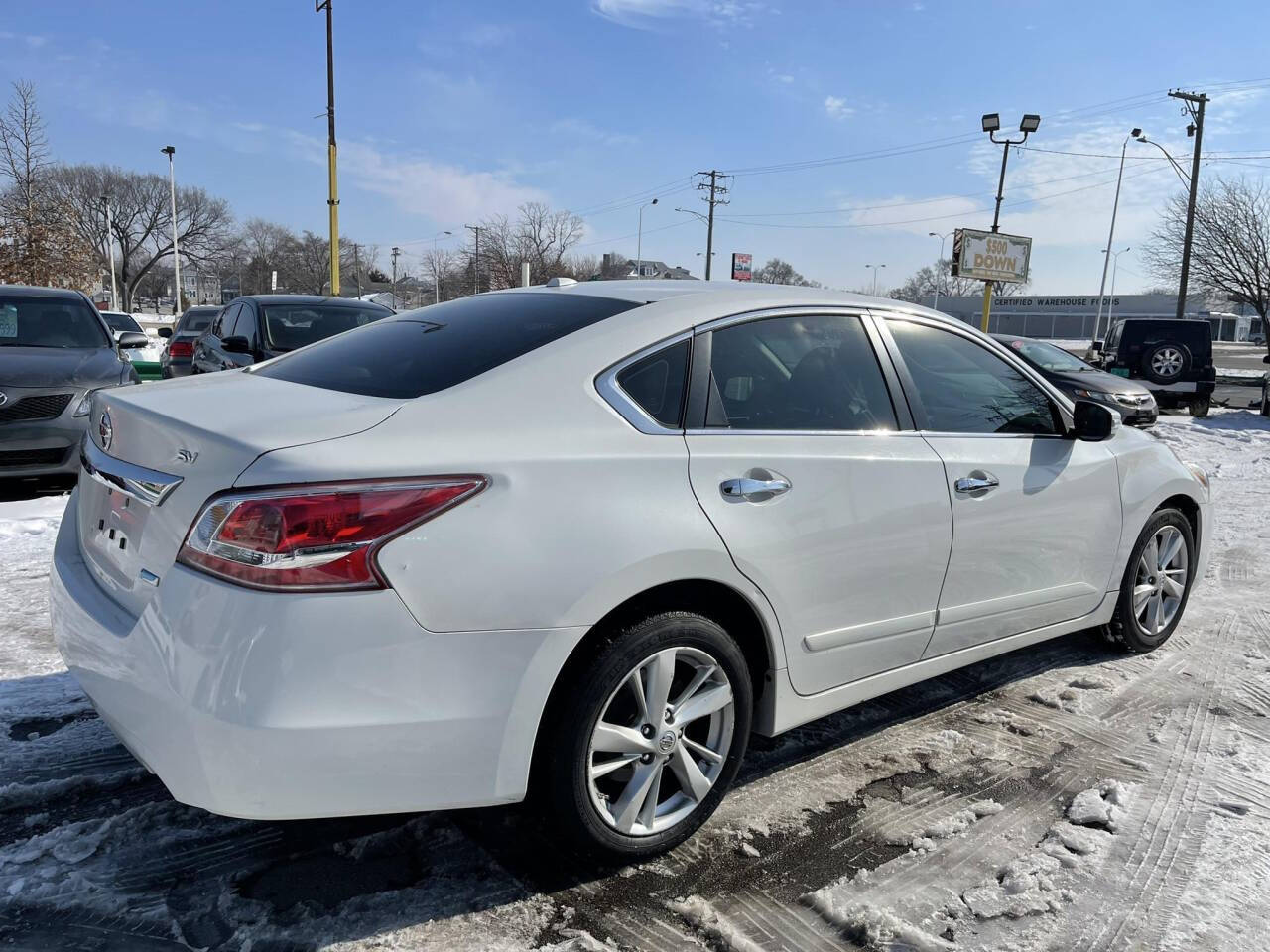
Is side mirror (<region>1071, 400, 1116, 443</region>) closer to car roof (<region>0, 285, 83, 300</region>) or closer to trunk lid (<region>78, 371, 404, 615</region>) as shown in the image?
trunk lid (<region>78, 371, 404, 615</region>)

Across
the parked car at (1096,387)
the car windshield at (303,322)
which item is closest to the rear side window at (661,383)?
the car windshield at (303,322)

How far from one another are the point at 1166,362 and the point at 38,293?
58.0ft

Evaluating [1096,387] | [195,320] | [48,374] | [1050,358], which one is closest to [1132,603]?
[48,374]

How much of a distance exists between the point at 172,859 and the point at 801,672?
1.87m

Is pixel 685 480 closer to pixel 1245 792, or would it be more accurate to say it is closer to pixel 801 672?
pixel 801 672

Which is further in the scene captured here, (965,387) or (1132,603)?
(1132,603)

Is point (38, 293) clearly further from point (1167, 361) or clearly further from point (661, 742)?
point (1167, 361)

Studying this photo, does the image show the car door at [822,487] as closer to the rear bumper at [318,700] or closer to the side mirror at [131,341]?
the rear bumper at [318,700]

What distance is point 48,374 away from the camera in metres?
7.04

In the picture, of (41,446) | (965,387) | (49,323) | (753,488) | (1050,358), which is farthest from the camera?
(1050,358)

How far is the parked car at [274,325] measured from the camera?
9.09 m

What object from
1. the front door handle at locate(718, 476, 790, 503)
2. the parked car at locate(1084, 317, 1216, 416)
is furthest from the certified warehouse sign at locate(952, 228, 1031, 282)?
the front door handle at locate(718, 476, 790, 503)

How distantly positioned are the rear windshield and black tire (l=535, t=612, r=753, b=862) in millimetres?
833

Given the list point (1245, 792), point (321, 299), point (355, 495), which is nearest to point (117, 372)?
point (321, 299)
